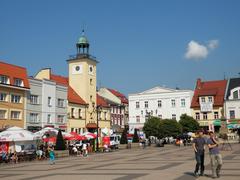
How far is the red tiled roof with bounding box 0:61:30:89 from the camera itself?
1881 inches

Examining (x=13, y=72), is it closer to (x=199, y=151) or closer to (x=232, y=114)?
(x=199, y=151)

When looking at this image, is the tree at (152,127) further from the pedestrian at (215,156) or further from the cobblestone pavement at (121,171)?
the pedestrian at (215,156)

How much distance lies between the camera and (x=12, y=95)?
157 feet

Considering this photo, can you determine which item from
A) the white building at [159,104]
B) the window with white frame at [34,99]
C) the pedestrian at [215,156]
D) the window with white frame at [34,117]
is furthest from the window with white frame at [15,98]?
the pedestrian at [215,156]

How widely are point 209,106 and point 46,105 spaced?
106ft

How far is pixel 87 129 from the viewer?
212 feet

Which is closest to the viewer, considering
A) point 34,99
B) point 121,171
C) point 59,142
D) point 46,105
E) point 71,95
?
point 121,171

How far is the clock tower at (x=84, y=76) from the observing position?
66.6 metres

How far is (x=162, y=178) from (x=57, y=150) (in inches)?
934

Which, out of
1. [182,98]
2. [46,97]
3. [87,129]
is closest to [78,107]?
[87,129]

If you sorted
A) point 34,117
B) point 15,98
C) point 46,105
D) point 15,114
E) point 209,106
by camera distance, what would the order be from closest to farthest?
point 15,114, point 15,98, point 34,117, point 46,105, point 209,106

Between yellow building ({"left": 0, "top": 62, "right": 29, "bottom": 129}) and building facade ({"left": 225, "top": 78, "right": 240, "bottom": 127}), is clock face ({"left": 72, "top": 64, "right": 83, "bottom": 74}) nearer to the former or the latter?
yellow building ({"left": 0, "top": 62, "right": 29, "bottom": 129})

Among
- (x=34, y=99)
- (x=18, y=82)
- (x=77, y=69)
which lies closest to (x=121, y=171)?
(x=18, y=82)

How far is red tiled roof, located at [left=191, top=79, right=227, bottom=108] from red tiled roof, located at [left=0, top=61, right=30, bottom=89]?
3549cm
